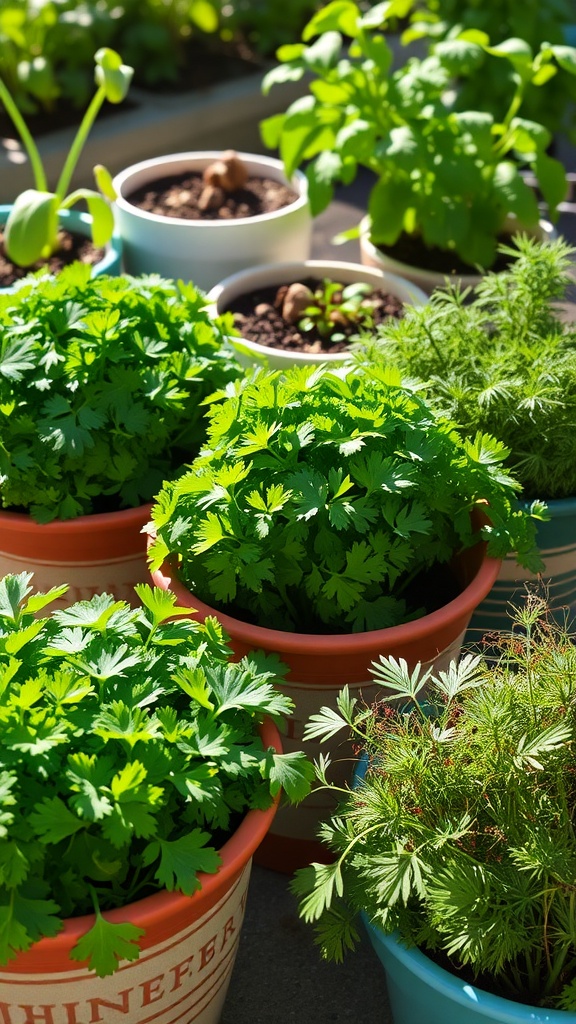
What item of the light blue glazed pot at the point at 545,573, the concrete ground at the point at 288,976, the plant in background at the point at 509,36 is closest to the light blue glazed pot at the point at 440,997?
the concrete ground at the point at 288,976

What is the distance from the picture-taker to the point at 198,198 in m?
2.93

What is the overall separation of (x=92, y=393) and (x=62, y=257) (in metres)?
1.05

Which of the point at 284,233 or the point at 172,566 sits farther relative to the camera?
the point at 284,233

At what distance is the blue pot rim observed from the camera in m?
2.49

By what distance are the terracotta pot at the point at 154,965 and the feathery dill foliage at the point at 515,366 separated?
2.42 feet

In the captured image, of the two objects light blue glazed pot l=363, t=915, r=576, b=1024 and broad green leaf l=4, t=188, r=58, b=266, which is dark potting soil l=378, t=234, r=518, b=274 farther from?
light blue glazed pot l=363, t=915, r=576, b=1024

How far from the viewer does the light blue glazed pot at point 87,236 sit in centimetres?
249

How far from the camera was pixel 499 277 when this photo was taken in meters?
2.08

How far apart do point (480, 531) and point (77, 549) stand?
70 cm

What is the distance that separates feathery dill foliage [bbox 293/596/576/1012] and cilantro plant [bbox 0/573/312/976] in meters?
0.11

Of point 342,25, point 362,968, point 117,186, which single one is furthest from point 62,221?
point 362,968

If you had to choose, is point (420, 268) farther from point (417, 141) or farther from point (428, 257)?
point (417, 141)

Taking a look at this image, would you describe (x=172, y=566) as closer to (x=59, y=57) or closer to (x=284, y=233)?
(x=284, y=233)

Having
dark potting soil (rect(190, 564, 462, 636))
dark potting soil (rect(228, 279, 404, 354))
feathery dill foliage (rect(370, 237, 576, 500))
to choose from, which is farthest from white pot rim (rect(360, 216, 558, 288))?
dark potting soil (rect(190, 564, 462, 636))
